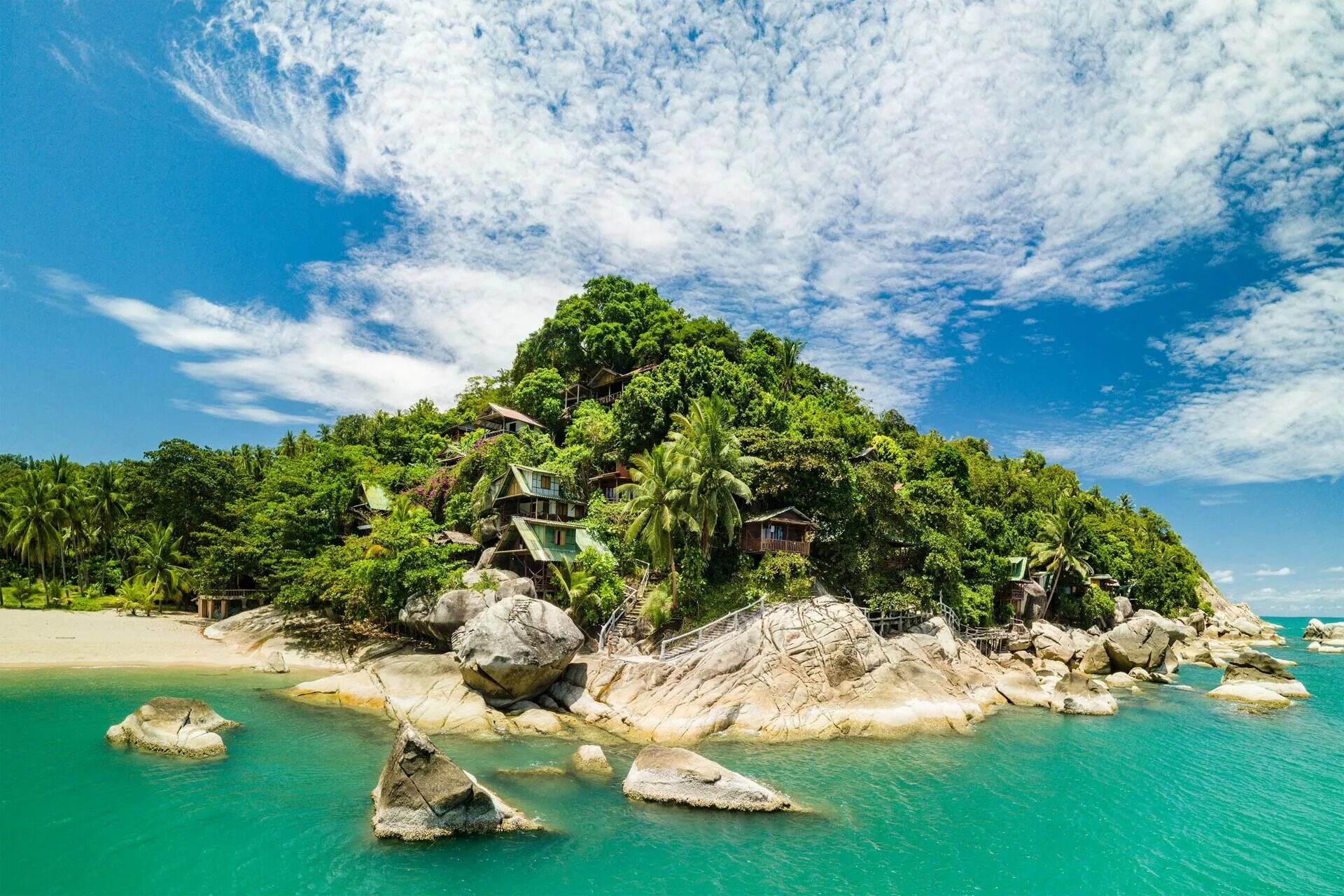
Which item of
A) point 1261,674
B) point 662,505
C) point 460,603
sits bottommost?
point 1261,674

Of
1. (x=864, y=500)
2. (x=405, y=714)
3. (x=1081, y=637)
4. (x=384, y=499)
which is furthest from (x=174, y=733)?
(x=1081, y=637)

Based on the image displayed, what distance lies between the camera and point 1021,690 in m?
36.5

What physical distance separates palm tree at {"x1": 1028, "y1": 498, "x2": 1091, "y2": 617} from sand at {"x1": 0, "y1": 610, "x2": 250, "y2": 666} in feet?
186

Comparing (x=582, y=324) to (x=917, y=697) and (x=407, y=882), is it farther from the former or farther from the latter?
(x=407, y=882)

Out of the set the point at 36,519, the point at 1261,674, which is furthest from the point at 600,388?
the point at 1261,674

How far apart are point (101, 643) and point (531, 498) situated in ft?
85.1

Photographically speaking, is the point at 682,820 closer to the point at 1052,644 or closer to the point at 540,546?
the point at 540,546

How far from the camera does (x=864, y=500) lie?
128 ft

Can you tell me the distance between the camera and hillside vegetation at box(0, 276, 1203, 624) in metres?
36.6

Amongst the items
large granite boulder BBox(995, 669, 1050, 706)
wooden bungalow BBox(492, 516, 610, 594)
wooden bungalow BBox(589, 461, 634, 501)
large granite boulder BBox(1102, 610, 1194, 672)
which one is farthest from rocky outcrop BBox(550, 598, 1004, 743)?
large granite boulder BBox(1102, 610, 1194, 672)

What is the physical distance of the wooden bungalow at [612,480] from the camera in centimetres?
4456

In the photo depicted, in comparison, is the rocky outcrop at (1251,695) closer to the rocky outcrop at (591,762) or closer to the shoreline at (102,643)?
the rocky outcrop at (591,762)

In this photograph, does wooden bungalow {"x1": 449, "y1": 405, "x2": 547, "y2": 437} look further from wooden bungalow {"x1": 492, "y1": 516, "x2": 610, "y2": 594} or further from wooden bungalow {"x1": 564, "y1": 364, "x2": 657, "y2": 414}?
wooden bungalow {"x1": 492, "y1": 516, "x2": 610, "y2": 594}

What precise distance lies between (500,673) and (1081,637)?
44.8 metres
